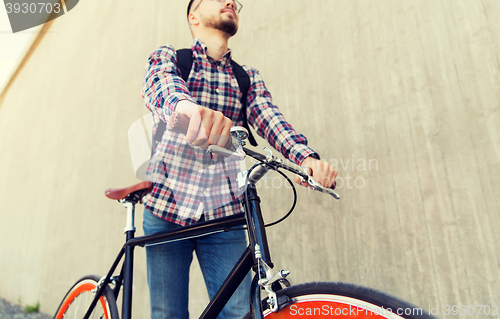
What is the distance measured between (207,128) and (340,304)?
1.38 ft

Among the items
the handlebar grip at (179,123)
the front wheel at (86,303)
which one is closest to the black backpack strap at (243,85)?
the handlebar grip at (179,123)

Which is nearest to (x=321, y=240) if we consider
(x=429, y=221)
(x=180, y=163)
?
(x=429, y=221)

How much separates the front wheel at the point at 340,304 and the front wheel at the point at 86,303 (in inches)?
27.3

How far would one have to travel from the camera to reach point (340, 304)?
1.82 ft

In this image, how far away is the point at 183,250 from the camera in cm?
96

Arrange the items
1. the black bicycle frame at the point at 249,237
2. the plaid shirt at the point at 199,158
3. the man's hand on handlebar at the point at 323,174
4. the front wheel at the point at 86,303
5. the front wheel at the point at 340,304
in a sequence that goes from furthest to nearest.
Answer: the front wheel at the point at 86,303, the plaid shirt at the point at 199,158, the man's hand on handlebar at the point at 323,174, the black bicycle frame at the point at 249,237, the front wheel at the point at 340,304

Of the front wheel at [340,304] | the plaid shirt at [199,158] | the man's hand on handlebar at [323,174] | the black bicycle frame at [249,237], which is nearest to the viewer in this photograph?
the front wheel at [340,304]

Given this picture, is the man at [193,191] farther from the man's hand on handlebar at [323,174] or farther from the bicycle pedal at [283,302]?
the bicycle pedal at [283,302]

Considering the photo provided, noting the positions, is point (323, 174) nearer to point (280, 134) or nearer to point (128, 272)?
point (280, 134)

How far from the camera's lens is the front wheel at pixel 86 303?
104 cm

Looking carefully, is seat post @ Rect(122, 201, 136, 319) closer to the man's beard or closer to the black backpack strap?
the black backpack strap

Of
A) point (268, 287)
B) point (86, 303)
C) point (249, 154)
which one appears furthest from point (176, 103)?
point (86, 303)

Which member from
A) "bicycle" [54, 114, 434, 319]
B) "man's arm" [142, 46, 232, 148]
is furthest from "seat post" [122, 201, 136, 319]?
"man's arm" [142, 46, 232, 148]

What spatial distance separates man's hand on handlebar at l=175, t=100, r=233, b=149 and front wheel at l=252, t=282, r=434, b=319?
0.34 meters
